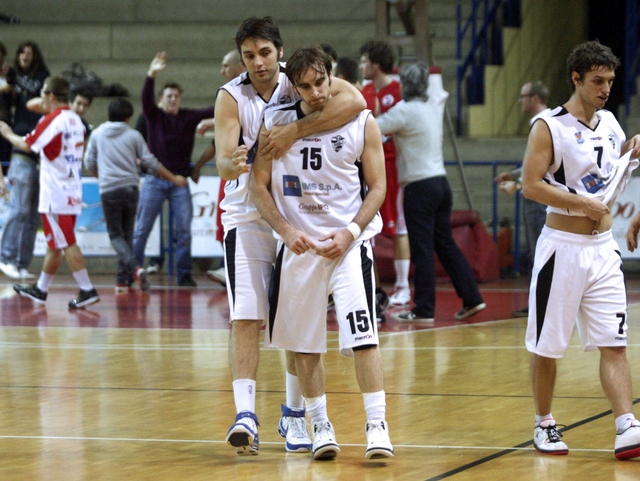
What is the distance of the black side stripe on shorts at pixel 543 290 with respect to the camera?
461 centimetres

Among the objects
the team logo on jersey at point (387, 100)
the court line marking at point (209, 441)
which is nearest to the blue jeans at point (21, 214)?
the team logo on jersey at point (387, 100)

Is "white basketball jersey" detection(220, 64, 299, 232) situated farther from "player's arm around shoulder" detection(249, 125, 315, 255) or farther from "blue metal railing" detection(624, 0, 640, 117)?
"blue metal railing" detection(624, 0, 640, 117)

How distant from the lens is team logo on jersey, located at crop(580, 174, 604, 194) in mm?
4625

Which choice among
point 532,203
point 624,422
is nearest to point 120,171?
point 532,203

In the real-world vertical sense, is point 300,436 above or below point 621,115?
below

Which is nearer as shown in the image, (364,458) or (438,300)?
(364,458)

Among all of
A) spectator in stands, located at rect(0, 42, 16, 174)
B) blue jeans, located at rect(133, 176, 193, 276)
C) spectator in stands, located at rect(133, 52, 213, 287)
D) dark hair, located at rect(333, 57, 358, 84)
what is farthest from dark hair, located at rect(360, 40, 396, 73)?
spectator in stands, located at rect(0, 42, 16, 174)

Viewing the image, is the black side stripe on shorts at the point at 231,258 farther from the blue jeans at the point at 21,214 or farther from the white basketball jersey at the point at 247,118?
the blue jeans at the point at 21,214

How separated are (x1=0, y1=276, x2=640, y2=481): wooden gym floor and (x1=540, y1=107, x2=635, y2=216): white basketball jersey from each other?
1.08 meters

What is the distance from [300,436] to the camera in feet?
15.4

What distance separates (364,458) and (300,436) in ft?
1.06

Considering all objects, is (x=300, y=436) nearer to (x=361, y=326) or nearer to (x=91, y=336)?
(x=361, y=326)

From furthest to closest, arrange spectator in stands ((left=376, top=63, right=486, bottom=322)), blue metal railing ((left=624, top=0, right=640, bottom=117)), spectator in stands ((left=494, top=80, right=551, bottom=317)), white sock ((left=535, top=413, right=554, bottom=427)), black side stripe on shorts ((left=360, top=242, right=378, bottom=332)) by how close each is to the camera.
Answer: blue metal railing ((left=624, top=0, right=640, bottom=117))
spectator in stands ((left=494, top=80, right=551, bottom=317))
spectator in stands ((left=376, top=63, right=486, bottom=322))
white sock ((left=535, top=413, right=554, bottom=427))
black side stripe on shorts ((left=360, top=242, right=378, bottom=332))

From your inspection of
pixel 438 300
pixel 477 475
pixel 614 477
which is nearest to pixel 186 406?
pixel 477 475
